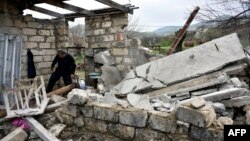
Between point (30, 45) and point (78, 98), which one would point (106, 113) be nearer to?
point (78, 98)

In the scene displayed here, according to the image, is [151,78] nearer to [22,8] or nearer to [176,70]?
[176,70]

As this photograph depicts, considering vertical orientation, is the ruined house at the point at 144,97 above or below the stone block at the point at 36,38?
below

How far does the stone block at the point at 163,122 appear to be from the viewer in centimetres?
379

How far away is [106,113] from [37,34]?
4068 millimetres

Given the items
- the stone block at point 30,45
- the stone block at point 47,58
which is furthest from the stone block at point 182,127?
the stone block at point 47,58

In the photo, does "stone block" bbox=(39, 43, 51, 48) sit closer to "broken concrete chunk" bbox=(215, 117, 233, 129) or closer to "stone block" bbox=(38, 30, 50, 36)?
"stone block" bbox=(38, 30, 50, 36)

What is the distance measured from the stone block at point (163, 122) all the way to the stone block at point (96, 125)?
0.86 m

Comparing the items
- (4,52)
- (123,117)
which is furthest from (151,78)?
(4,52)

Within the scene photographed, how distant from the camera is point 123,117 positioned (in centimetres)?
425

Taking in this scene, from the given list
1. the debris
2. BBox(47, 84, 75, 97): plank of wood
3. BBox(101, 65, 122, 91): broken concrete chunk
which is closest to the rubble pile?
the debris

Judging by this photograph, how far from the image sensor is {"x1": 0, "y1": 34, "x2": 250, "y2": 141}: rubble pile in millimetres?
3672

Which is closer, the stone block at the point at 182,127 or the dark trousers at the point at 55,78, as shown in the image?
the stone block at the point at 182,127

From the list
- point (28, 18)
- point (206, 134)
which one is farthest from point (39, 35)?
point (206, 134)

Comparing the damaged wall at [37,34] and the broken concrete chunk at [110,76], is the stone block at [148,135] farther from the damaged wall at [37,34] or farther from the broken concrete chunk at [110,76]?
the damaged wall at [37,34]
